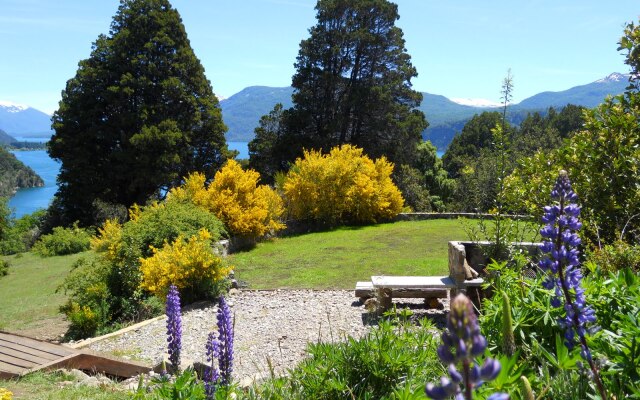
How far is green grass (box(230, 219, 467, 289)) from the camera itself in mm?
10250

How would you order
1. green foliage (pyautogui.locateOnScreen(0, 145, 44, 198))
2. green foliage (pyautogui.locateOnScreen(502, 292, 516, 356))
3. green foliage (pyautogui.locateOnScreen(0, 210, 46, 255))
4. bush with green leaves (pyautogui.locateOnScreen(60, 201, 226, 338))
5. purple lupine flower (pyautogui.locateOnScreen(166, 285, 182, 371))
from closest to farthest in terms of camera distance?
green foliage (pyautogui.locateOnScreen(502, 292, 516, 356)), purple lupine flower (pyautogui.locateOnScreen(166, 285, 182, 371)), bush with green leaves (pyautogui.locateOnScreen(60, 201, 226, 338)), green foliage (pyautogui.locateOnScreen(0, 210, 46, 255)), green foliage (pyautogui.locateOnScreen(0, 145, 44, 198))

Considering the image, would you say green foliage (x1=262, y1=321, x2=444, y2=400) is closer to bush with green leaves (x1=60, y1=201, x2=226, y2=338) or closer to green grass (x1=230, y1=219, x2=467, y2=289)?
bush with green leaves (x1=60, y1=201, x2=226, y2=338)

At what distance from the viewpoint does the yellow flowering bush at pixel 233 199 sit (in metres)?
13.9

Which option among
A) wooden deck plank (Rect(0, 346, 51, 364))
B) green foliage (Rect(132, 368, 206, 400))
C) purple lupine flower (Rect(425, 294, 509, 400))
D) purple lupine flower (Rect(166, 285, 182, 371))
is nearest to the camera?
purple lupine flower (Rect(425, 294, 509, 400))

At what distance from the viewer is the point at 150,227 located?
408 inches

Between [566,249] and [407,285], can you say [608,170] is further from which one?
[566,249]

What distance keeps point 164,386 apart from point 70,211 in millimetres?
23881

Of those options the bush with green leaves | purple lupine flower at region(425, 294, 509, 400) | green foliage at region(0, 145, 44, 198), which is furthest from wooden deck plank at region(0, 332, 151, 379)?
green foliage at region(0, 145, 44, 198)

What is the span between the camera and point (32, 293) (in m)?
12.2

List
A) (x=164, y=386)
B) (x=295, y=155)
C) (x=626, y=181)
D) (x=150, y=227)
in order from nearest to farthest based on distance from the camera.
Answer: (x=164, y=386) → (x=626, y=181) → (x=150, y=227) → (x=295, y=155)

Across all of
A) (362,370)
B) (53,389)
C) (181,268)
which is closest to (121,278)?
(181,268)

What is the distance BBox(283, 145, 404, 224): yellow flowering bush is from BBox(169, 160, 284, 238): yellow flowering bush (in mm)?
2553

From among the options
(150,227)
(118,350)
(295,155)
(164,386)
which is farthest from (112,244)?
(295,155)

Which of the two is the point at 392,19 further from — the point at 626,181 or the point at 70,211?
the point at 626,181
